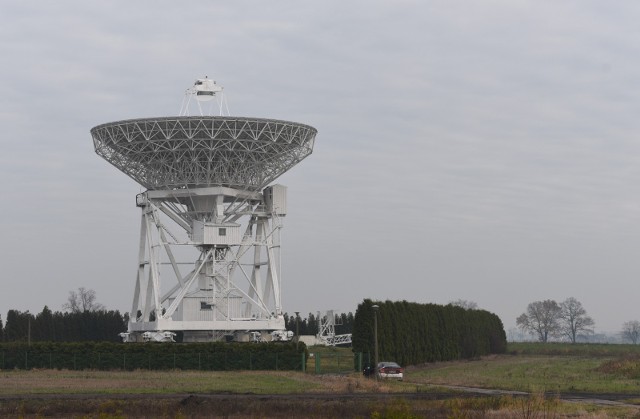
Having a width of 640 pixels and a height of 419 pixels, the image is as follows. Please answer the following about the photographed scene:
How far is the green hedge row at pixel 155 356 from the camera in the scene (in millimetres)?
70875

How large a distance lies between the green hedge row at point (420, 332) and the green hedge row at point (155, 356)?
4781mm

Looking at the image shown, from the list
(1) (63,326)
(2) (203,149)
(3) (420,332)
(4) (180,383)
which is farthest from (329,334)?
(4) (180,383)

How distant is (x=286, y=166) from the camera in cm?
9050

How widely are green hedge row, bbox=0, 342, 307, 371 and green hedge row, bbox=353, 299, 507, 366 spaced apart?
4.78 meters

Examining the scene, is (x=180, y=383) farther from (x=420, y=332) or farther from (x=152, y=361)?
(x=420, y=332)

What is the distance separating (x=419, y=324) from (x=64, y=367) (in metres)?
26.9

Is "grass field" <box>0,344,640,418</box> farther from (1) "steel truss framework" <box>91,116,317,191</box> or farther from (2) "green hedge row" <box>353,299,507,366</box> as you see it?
(1) "steel truss framework" <box>91,116,317,191</box>

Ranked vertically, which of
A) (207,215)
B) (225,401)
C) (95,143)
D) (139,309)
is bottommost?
(225,401)

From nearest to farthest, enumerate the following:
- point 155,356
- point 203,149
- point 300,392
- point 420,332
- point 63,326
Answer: point 300,392 < point 155,356 < point 420,332 < point 203,149 < point 63,326

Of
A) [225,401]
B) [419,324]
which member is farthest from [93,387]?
[419,324]

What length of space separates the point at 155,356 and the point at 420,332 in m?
21.8

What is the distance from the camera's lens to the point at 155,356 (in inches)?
2859

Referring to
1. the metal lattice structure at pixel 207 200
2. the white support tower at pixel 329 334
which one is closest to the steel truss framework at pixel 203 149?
the metal lattice structure at pixel 207 200

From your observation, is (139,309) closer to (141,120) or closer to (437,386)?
(141,120)
